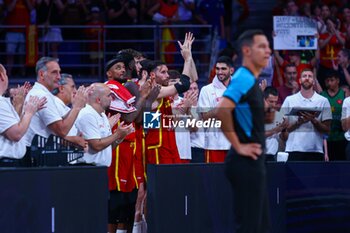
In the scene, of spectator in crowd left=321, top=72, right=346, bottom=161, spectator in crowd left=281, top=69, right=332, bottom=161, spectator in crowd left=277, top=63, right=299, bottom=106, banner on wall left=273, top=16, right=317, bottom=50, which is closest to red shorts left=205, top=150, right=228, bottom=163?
spectator in crowd left=281, top=69, right=332, bottom=161

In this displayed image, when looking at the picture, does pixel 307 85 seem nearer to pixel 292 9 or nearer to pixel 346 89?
pixel 346 89

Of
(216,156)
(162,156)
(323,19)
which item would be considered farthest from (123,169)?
(323,19)

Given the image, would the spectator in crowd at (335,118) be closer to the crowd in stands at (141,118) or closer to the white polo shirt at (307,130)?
the crowd in stands at (141,118)

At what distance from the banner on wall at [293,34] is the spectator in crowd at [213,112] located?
3755mm

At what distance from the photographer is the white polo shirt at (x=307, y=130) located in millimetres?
14234

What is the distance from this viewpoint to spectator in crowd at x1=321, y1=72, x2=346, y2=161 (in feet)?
48.0

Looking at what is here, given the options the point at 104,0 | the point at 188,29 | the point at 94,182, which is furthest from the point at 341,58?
the point at 94,182

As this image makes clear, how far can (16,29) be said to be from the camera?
66.1 feet

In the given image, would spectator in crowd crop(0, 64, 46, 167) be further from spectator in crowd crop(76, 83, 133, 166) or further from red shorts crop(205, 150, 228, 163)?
red shorts crop(205, 150, 228, 163)

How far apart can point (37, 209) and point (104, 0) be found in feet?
33.1

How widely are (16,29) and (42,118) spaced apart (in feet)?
27.3

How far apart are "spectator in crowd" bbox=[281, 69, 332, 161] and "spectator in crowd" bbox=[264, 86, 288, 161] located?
0.28ft

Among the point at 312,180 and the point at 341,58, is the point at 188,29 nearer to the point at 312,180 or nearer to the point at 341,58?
the point at 341,58

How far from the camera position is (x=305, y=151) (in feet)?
47.3
